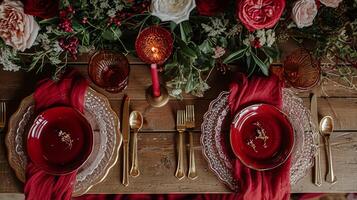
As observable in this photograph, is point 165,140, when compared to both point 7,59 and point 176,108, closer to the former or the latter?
point 176,108

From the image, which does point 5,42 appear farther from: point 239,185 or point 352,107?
point 352,107

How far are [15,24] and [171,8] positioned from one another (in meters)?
0.44

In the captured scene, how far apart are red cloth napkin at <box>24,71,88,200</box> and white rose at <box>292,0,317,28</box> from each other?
0.65 m

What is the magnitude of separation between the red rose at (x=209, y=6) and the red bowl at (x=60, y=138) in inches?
18.7

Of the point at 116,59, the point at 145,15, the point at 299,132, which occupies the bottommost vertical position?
the point at 299,132

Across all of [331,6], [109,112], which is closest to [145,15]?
[109,112]

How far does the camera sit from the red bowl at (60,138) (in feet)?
4.36

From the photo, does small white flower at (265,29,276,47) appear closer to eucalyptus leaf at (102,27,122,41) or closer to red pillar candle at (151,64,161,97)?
red pillar candle at (151,64,161,97)

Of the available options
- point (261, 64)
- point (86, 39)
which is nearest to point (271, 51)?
point (261, 64)

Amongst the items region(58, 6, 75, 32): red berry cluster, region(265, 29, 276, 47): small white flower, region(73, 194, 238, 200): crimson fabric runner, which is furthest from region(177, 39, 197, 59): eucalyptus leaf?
region(73, 194, 238, 200): crimson fabric runner

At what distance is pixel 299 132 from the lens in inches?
53.4

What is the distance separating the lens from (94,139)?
4.40 feet

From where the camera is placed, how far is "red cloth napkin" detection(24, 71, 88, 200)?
130 cm

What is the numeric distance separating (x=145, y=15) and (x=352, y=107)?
71 centimetres
